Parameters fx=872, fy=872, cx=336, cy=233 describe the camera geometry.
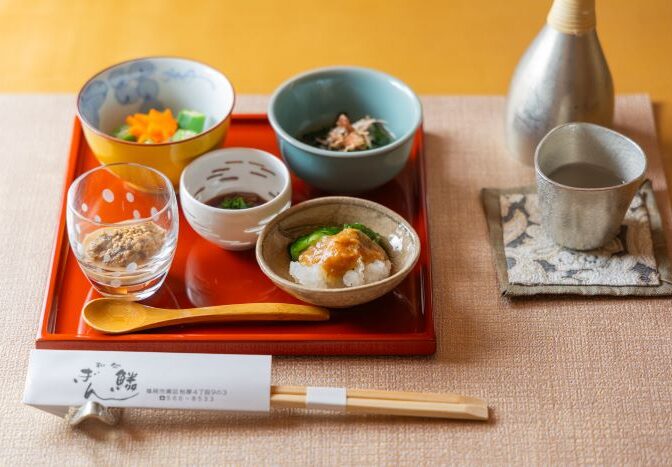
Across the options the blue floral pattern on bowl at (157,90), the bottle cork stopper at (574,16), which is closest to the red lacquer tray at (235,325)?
the blue floral pattern on bowl at (157,90)

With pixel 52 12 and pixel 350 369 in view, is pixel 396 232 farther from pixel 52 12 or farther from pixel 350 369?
pixel 52 12

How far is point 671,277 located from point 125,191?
0.91m

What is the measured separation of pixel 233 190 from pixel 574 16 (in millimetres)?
668

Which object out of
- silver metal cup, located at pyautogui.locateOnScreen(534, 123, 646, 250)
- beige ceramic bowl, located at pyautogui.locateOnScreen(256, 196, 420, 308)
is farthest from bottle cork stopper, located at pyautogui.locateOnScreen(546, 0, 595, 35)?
beige ceramic bowl, located at pyautogui.locateOnScreen(256, 196, 420, 308)

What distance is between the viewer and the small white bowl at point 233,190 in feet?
4.54

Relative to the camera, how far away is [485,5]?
213cm

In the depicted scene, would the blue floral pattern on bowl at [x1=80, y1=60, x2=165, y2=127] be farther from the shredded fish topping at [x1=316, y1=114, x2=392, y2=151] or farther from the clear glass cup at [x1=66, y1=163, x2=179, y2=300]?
the shredded fish topping at [x1=316, y1=114, x2=392, y2=151]

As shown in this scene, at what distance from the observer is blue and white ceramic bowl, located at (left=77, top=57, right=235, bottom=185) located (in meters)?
1.51

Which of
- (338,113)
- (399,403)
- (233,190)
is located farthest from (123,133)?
(399,403)

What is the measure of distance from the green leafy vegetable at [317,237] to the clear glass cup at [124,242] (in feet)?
0.62

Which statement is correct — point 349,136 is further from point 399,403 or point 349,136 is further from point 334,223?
point 399,403

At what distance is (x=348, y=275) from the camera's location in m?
1.30

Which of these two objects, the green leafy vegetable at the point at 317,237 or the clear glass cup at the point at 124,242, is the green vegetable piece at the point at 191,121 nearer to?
the clear glass cup at the point at 124,242

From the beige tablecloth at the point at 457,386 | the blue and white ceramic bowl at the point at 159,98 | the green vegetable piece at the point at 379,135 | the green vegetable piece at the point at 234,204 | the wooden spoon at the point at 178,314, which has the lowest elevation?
the beige tablecloth at the point at 457,386
